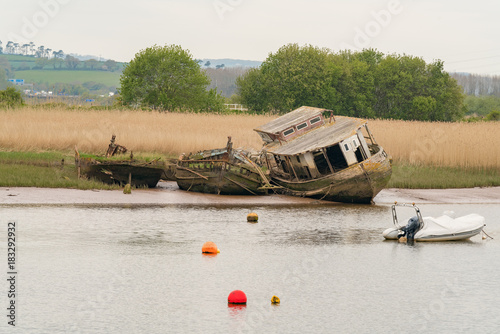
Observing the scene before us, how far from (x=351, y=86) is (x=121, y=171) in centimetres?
5859

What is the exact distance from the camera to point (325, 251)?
21484 mm

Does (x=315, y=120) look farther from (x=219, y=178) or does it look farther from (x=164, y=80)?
(x=164, y=80)

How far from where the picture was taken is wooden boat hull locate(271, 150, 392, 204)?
29.0 meters

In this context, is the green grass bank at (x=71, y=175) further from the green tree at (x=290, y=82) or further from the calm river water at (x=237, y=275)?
the green tree at (x=290, y=82)

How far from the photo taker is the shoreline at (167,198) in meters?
28.5

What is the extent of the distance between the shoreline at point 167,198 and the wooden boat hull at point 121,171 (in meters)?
0.56

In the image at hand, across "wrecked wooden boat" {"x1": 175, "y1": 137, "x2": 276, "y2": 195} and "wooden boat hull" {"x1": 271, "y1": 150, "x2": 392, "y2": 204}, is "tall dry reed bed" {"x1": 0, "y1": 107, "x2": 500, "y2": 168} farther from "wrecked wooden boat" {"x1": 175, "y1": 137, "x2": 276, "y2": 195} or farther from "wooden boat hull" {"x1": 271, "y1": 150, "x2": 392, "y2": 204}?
"wooden boat hull" {"x1": 271, "y1": 150, "x2": 392, "y2": 204}

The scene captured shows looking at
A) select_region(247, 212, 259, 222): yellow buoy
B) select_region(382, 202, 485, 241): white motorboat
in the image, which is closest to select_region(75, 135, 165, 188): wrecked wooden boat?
select_region(247, 212, 259, 222): yellow buoy

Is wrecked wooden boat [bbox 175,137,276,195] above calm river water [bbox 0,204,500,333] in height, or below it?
above

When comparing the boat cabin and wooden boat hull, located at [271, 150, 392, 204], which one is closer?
wooden boat hull, located at [271, 150, 392, 204]

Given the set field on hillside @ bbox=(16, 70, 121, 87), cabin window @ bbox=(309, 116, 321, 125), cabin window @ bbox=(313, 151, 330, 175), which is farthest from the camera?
field on hillside @ bbox=(16, 70, 121, 87)

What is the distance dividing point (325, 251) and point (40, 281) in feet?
26.2

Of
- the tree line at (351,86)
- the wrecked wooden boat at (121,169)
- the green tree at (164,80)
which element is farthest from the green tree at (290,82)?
the wrecked wooden boat at (121,169)

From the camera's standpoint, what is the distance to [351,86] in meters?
86.3
